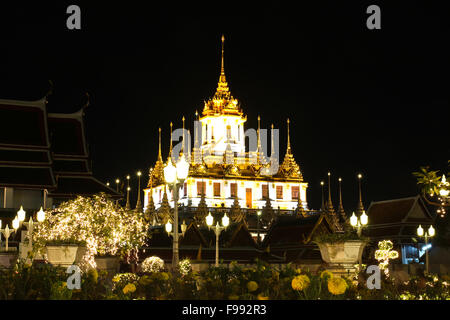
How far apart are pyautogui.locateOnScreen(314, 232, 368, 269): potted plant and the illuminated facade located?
219ft

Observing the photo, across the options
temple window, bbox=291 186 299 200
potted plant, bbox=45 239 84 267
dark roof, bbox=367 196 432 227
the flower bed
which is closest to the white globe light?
the flower bed

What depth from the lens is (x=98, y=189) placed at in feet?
114

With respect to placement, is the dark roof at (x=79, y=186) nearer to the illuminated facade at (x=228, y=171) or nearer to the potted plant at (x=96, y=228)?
the potted plant at (x=96, y=228)

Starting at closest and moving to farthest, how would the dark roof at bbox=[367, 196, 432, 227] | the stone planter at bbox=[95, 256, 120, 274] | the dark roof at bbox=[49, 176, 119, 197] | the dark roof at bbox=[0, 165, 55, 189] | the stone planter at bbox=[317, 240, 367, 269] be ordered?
the stone planter at bbox=[317, 240, 367, 269] < the stone planter at bbox=[95, 256, 120, 274] < the dark roof at bbox=[0, 165, 55, 189] < the dark roof at bbox=[49, 176, 119, 197] < the dark roof at bbox=[367, 196, 432, 227]

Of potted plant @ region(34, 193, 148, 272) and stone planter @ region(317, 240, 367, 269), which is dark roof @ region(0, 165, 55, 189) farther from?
stone planter @ region(317, 240, 367, 269)

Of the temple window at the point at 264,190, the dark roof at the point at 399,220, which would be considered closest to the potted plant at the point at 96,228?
the dark roof at the point at 399,220

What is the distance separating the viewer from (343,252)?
16.4 meters

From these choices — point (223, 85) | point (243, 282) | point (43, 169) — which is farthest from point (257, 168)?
point (243, 282)

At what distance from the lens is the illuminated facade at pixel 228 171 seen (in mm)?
85562

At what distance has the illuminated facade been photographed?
85.6m

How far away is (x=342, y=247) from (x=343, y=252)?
0.12m

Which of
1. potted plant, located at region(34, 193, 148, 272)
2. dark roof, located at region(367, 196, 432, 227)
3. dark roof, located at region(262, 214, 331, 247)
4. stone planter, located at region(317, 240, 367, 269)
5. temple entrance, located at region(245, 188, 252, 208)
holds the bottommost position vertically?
stone planter, located at region(317, 240, 367, 269)

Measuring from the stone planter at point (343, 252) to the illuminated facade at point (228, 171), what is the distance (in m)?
66.6
